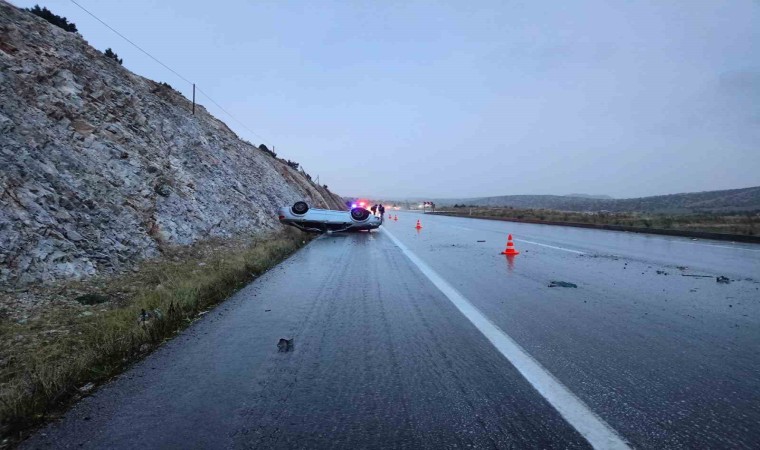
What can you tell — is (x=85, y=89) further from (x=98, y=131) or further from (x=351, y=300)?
(x=351, y=300)

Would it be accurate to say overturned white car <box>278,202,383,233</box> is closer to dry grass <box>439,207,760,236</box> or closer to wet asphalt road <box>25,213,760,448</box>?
wet asphalt road <box>25,213,760,448</box>

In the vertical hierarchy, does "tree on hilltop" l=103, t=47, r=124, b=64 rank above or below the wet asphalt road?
above

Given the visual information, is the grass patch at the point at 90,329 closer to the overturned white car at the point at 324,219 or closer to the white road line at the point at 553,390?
the white road line at the point at 553,390

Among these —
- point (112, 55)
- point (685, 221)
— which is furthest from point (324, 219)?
Result: point (685, 221)

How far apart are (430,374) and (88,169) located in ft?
30.0

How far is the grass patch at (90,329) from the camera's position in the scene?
354 cm

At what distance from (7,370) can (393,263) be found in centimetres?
848

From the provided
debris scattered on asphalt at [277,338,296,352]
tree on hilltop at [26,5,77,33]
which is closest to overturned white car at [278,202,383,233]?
tree on hilltop at [26,5,77,33]

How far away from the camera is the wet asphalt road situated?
3.05 meters

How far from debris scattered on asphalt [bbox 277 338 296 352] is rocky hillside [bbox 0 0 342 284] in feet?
13.2

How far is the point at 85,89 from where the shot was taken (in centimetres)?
1274

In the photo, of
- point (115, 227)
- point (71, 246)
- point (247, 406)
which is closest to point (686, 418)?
point (247, 406)

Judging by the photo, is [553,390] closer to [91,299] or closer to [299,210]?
[91,299]

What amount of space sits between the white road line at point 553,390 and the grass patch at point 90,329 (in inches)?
140
